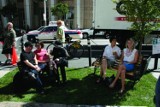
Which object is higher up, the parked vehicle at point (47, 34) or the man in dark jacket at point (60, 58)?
the man in dark jacket at point (60, 58)

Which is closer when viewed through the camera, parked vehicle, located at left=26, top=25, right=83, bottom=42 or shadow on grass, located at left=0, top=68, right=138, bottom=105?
shadow on grass, located at left=0, top=68, right=138, bottom=105

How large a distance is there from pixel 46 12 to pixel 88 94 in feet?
143

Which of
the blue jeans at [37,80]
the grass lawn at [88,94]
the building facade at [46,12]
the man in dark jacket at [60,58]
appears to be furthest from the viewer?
the building facade at [46,12]

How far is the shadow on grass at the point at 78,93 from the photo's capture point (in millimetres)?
6117

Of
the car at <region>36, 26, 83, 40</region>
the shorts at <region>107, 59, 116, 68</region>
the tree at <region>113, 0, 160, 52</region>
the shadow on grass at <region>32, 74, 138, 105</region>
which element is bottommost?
the shadow on grass at <region>32, 74, 138, 105</region>

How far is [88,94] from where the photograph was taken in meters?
6.52

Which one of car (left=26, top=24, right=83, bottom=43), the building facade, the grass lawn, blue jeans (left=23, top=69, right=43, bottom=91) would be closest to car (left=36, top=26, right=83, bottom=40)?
car (left=26, top=24, right=83, bottom=43)

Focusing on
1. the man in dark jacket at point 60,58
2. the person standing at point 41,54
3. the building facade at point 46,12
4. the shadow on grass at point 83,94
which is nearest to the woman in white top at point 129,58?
the shadow on grass at point 83,94

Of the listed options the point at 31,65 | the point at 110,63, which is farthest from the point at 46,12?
the point at 31,65

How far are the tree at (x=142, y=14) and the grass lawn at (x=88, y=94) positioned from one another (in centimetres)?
143

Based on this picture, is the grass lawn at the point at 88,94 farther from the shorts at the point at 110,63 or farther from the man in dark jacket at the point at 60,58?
the shorts at the point at 110,63

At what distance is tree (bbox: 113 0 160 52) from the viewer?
6.91 metres

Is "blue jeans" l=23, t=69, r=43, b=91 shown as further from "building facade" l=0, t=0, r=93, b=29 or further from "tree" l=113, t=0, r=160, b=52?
"building facade" l=0, t=0, r=93, b=29

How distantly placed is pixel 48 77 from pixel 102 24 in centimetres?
828
